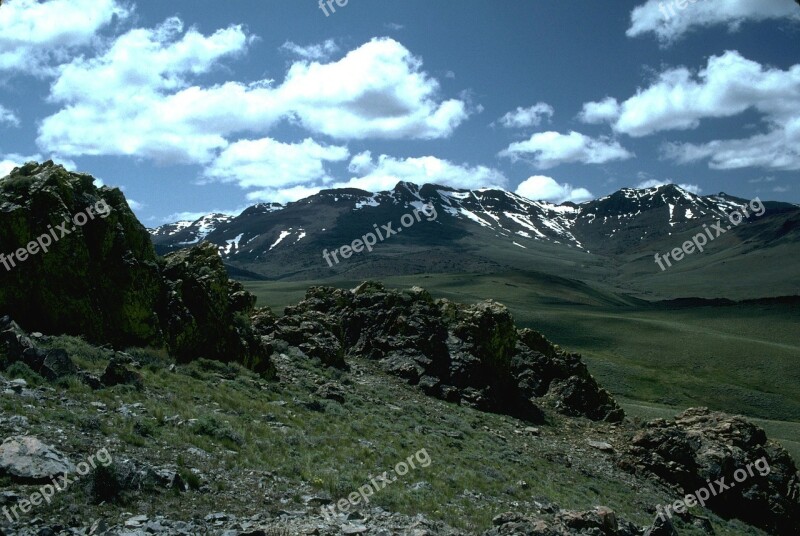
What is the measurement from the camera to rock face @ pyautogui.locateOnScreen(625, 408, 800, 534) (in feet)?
96.3

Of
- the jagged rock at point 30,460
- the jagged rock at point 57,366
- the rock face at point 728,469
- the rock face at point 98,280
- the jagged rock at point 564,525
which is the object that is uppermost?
the rock face at point 98,280

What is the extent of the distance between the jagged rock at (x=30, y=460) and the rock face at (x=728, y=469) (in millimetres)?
26870

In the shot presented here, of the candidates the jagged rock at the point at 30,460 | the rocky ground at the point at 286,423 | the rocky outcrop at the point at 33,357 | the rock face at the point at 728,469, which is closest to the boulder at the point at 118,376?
the rocky ground at the point at 286,423

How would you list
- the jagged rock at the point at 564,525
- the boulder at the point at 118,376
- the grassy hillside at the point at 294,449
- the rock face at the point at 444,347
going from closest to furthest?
1. the grassy hillside at the point at 294,449
2. the jagged rock at the point at 564,525
3. the boulder at the point at 118,376
4. the rock face at the point at 444,347

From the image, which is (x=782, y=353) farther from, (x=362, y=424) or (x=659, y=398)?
(x=362, y=424)

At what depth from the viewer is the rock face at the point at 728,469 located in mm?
29359

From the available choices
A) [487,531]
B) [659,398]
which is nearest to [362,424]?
[487,531]

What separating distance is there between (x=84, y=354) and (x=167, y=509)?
10.0 meters

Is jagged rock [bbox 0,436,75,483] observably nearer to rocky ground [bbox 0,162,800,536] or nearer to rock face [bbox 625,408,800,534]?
rocky ground [bbox 0,162,800,536]

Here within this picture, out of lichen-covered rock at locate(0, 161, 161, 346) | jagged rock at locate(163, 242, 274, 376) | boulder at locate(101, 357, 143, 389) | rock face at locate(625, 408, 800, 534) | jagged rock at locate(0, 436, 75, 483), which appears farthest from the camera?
rock face at locate(625, 408, 800, 534)

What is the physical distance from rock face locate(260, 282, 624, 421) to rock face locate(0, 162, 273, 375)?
7.03 meters

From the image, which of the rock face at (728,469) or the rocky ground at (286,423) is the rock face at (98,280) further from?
the rock face at (728,469)

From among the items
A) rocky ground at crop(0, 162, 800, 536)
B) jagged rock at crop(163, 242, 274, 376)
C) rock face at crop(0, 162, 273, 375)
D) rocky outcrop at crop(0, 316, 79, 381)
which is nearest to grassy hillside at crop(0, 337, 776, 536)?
rocky ground at crop(0, 162, 800, 536)

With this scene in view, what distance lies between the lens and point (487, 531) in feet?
45.8
